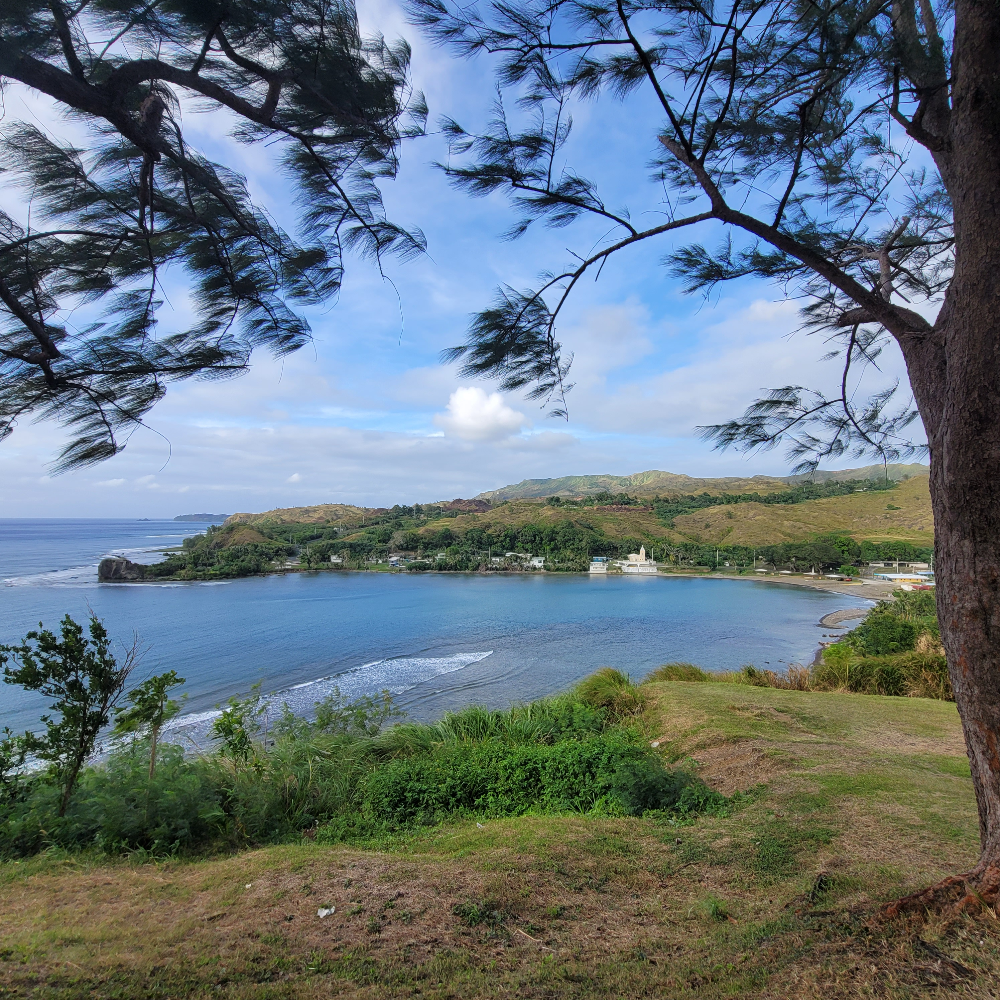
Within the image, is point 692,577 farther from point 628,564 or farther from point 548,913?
point 548,913

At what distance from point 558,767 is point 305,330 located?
3449mm

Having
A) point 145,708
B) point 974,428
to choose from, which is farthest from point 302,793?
point 974,428

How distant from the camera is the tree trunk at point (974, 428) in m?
1.68

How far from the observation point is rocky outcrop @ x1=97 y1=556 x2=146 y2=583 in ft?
130

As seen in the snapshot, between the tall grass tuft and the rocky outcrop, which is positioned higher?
the rocky outcrop

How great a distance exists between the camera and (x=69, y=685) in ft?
10.6

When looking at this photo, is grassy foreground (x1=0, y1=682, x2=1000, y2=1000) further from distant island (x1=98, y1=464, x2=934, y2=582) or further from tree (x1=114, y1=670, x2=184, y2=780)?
distant island (x1=98, y1=464, x2=934, y2=582)

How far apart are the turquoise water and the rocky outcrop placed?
1348 mm

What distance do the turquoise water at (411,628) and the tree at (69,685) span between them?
3.88 m

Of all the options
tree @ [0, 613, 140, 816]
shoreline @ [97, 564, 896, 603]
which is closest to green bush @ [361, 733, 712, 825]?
tree @ [0, 613, 140, 816]

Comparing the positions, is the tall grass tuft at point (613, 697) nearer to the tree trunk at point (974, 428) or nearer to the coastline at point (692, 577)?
the tree trunk at point (974, 428)

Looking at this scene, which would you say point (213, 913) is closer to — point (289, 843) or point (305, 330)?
point (289, 843)

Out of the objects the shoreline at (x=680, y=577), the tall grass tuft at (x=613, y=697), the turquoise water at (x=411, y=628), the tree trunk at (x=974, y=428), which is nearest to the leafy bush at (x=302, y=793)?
the tall grass tuft at (x=613, y=697)

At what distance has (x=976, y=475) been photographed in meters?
1.69
